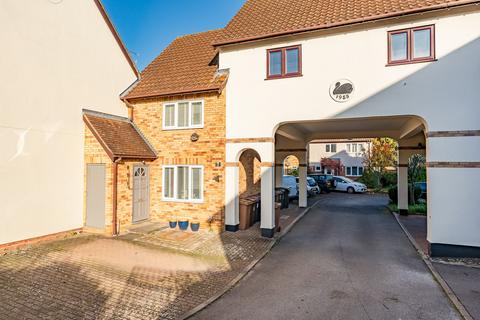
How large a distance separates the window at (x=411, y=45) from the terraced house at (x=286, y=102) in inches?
1.1

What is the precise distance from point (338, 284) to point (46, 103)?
10870 mm

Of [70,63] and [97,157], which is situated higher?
[70,63]

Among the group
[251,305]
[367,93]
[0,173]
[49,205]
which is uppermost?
[367,93]

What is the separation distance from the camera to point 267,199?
10.4m

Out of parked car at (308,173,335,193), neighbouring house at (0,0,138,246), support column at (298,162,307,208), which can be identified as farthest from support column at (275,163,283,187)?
parked car at (308,173,335,193)

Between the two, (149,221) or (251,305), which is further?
(149,221)

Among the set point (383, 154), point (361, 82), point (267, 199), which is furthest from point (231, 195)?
point (383, 154)

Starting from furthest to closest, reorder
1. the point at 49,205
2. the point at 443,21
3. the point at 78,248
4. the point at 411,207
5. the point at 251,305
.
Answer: the point at 411,207
the point at 49,205
the point at 78,248
the point at 443,21
the point at 251,305

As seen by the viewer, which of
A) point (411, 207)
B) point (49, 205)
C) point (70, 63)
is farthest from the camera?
point (411, 207)

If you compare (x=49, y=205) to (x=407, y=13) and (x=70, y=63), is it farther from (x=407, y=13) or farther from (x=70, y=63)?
(x=407, y=13)

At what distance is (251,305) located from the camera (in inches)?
224

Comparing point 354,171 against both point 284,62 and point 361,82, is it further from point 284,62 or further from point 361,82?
point 284,62

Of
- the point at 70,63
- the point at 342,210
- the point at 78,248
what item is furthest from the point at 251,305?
the point at 342,210

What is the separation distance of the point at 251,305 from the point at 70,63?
10671 mm
